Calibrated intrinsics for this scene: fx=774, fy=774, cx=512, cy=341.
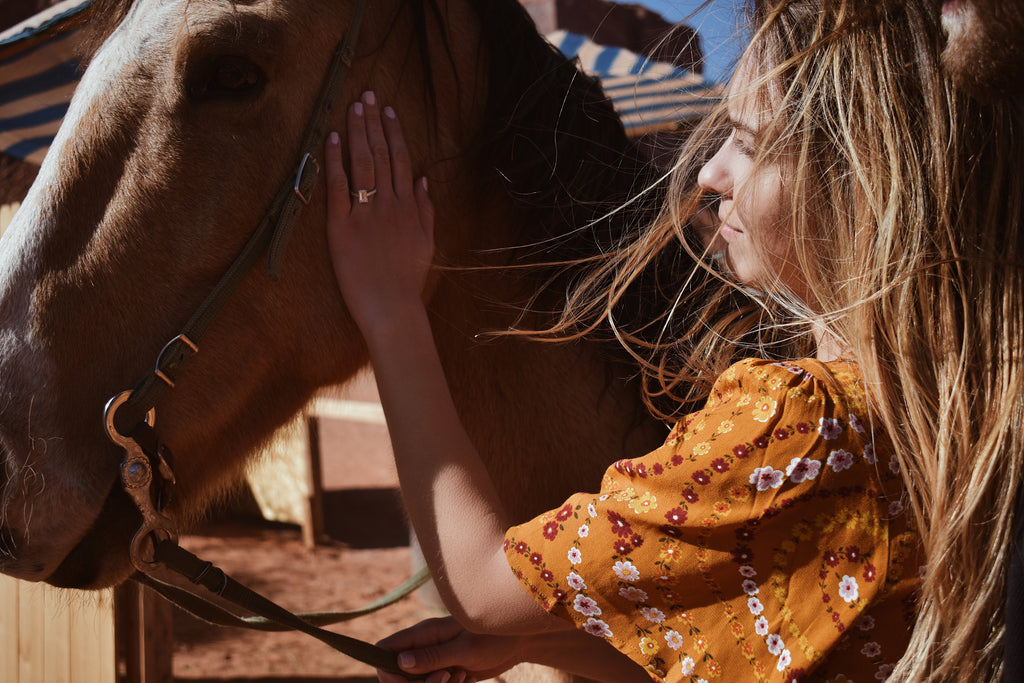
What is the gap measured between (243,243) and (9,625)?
A: 98.6 inches

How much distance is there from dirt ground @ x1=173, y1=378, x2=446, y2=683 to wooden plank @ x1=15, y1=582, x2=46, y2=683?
5.03 feet

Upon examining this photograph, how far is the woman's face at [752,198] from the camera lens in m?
1.10

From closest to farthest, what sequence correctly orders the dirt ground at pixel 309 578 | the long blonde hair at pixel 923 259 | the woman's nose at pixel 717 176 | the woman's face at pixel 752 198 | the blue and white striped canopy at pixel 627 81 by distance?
the long blonde hair at pixel 923 259, the woman's face at pixel 752 198, the woman's nose at pixel 717 176, the blue and white striped canopy at pixel 627 81, the dirt ground at pixel 309 578

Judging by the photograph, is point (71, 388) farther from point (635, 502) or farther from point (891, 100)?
point (891, 100)

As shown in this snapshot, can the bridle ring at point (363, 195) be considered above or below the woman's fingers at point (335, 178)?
below

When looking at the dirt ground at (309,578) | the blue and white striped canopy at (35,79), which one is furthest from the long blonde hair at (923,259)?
the dirt ground at (309,578)

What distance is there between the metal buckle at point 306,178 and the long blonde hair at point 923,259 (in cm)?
71

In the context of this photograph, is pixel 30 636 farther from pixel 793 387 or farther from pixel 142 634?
pixel 793 387

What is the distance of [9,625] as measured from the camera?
293cm

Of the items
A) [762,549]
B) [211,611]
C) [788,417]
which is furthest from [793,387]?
[211,611]

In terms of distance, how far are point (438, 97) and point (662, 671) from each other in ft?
3.48

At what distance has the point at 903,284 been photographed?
1001mm

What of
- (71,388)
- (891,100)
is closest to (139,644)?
(71,388)

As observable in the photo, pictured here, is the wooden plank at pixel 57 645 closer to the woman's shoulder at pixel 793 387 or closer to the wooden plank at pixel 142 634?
the wooden plank at pixel 142 634
